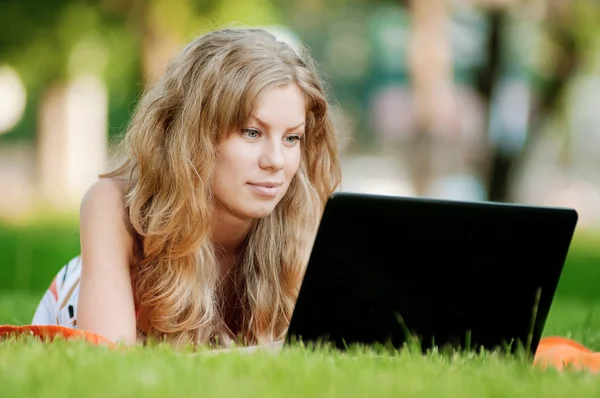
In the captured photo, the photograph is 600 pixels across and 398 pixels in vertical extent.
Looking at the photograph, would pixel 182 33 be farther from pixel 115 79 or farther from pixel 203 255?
pixel 203 255

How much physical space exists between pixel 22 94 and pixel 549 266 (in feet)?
55.0

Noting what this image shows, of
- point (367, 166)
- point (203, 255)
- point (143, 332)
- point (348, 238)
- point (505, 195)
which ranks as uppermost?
point (348, 238)

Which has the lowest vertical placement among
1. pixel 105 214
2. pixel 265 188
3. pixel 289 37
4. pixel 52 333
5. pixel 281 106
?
pixel 52 333

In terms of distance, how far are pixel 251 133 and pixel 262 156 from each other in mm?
126

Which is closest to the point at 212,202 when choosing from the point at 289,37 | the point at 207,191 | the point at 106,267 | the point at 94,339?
the point at 207,191

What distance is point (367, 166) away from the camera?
3481 cm

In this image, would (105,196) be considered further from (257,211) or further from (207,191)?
(257,211)

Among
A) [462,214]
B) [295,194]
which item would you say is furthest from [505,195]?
[462,214]

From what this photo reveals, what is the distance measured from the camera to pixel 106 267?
11.6ft

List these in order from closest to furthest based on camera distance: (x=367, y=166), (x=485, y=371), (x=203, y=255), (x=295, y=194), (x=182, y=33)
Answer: (x=485, y=371) → (x=203, y=255) → (x=295, y=194) → (x=182, y=33) → (x=367, y=166)

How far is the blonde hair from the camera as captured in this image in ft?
12.0

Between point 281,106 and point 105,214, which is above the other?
point 281,106

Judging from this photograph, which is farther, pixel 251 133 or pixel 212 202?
pixel 212 202

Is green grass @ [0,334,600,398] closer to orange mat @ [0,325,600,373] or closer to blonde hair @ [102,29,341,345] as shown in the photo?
orange mat @ [0,325,600,373]
